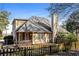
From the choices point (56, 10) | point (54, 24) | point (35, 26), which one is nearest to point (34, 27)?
point (35, 26)

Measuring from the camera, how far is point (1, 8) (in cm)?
1237

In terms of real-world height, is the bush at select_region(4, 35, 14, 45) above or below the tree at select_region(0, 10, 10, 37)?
below

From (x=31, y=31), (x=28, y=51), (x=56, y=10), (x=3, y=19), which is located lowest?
(x=28, y=51)

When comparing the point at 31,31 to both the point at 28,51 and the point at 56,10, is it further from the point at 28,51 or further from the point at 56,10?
the point at 56,10

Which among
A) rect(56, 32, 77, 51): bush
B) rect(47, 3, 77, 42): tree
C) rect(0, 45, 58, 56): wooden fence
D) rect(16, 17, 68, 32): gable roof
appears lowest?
rect(0, 45, 58, 56): wooden fence

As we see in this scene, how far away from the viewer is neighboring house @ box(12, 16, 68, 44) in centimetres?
1239

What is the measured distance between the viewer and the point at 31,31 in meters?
12.4

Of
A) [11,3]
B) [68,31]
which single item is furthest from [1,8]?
[68,31]

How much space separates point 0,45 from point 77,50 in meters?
1.05

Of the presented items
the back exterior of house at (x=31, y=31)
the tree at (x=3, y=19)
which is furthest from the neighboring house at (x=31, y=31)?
the tree at (x=3, y=19)

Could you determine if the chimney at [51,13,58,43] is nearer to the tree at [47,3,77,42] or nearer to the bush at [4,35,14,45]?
the tree at [47,3,77,42]

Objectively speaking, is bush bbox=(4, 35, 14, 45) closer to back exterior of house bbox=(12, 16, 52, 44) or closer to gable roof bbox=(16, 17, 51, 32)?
back exterior of house bbox=(12, 16, 52, 44)

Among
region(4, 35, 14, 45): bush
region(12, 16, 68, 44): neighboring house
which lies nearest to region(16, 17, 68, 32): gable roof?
region(12, 16, 68, 44): neighboring house

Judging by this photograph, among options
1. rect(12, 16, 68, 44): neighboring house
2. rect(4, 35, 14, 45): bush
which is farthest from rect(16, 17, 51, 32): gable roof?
rect(4, 35, 14, 45): bush
